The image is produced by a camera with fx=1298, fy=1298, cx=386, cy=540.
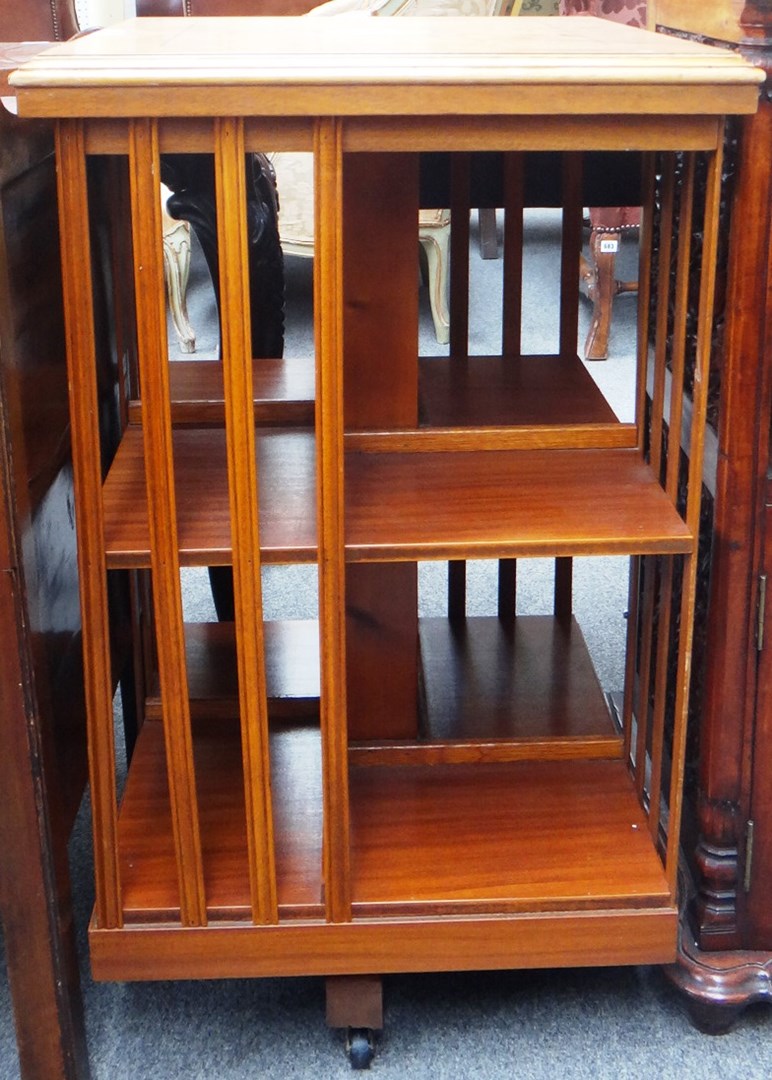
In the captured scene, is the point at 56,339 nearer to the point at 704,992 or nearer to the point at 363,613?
the point at 363,613

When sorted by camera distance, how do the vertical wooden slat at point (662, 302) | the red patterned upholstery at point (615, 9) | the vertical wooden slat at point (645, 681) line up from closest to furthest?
the vertical wooden slat at point (662, 302), the vertical wooden slat at point (645, 681), the red patterned upholstery at point (615, 9)

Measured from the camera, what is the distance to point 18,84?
770 millimetres

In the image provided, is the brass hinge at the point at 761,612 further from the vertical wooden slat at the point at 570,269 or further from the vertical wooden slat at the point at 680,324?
the vertical wooden slat at the point at 570,269

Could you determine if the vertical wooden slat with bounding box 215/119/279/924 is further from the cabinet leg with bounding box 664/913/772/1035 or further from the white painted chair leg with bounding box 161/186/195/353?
the white painted chair leg with bounding box 161/186/195/353

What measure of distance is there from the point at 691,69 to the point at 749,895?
25.8 inches

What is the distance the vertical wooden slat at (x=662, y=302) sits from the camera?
100cm

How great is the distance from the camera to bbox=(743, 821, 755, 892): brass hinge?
106 cm

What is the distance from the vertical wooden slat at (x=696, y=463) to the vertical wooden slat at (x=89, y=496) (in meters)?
0.41

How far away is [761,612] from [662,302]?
255 millimetres

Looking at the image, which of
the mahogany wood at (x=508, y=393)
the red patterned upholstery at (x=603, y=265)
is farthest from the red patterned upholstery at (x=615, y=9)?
the mahogany wood at (x=508, y=393)

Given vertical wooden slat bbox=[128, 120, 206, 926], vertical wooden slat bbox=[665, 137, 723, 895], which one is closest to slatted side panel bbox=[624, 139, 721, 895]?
vertical wooden slat bbox=[665, 137, 723, 895]

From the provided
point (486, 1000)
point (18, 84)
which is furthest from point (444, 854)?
point (18, 84)

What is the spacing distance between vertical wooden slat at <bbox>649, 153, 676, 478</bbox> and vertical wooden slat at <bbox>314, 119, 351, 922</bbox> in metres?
0.29

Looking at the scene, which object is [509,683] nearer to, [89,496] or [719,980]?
[719,980]
